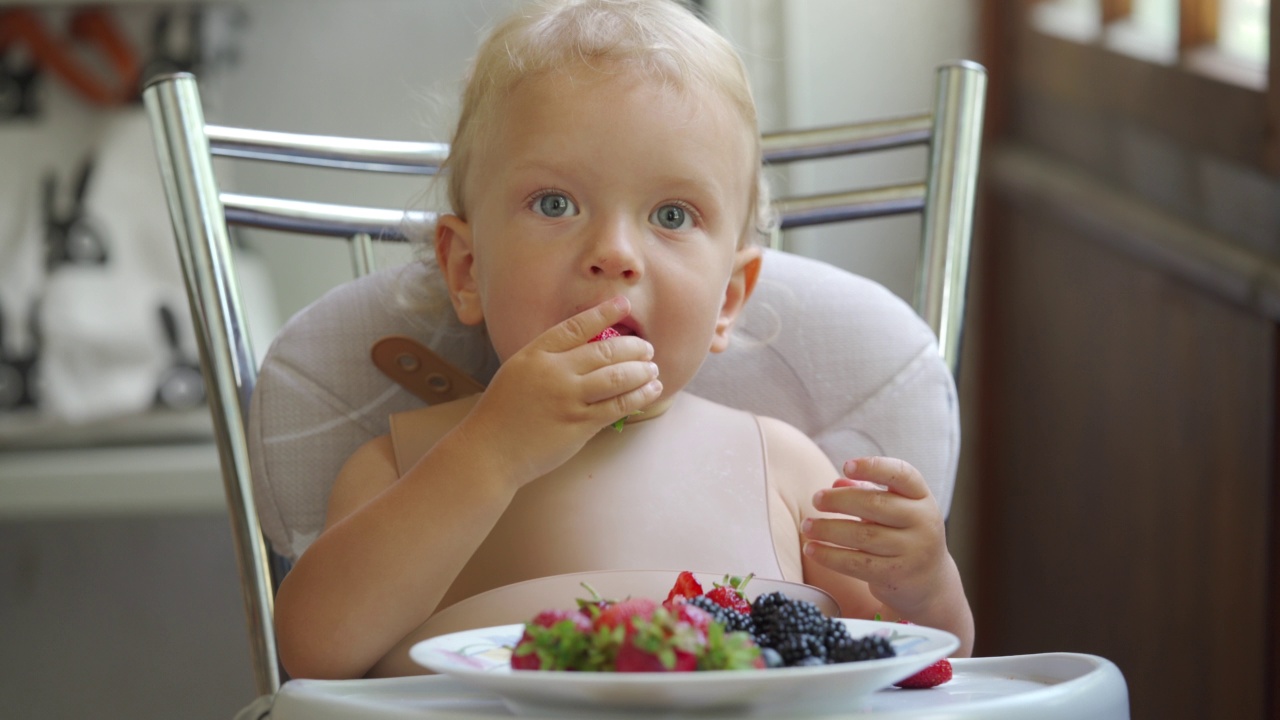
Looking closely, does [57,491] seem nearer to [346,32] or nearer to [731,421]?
[346,32]

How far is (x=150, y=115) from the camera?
41.2 inches

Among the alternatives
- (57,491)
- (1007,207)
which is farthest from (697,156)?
(57,491)

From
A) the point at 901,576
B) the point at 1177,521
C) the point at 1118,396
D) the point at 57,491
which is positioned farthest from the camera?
the point at 57,491

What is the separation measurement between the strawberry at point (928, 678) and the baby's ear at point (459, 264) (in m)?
0.42

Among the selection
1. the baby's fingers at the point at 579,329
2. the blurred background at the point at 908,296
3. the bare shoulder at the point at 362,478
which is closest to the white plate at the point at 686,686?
the baby's fingers at the point at 579,329

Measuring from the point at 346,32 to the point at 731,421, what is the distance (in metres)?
1.46

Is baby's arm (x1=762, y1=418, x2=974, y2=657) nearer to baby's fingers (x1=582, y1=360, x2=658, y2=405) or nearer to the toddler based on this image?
the toddler

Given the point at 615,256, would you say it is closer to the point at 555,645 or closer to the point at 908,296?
the point at 555,645

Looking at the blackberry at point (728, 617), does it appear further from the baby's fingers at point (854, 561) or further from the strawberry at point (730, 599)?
the baby's fingers at point (854, 561)

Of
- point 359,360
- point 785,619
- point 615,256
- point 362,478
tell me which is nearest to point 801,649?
point 785,619

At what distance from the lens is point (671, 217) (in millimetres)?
881

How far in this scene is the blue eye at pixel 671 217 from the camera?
2.88ft

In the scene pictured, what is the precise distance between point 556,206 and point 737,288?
0.21 metres

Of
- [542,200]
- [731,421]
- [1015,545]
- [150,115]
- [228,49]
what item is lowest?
[1015,545]
